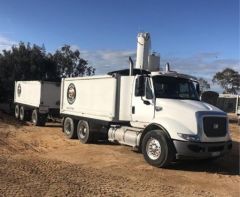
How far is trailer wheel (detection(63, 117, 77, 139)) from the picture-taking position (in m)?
18.5

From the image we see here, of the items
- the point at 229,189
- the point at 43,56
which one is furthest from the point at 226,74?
the point at 229,189

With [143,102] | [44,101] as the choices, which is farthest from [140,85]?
[44,101]

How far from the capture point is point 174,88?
535 inches

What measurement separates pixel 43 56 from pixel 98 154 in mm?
35585

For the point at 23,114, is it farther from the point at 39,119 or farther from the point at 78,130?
the point at 78,130

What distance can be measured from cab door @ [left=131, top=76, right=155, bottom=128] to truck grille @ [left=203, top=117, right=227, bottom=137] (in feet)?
6.09

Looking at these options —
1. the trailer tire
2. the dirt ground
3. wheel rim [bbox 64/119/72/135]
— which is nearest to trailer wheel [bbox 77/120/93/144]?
the dirt ground

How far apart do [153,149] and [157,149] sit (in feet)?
0.60

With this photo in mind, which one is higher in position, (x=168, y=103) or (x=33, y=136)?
(x=168, y=103)

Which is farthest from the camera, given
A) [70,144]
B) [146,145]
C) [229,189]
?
[70,144]

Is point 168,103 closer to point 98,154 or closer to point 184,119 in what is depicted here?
point 184,119

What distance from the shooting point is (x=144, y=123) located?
1373 cm

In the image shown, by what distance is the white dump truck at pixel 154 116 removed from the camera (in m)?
12.0

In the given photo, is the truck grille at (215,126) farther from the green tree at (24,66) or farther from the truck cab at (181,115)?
the green tree at (24,66)
